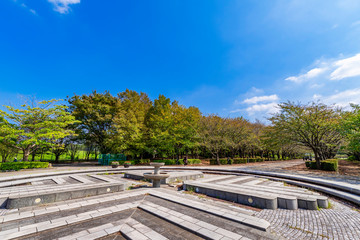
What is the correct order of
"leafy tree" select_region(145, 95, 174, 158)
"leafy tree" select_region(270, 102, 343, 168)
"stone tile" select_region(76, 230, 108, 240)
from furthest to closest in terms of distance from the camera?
"leafy tree" select_region(145, 95, 174, 158)
"leafy tree" select_region(270, 102, 343, 168)
"stone tile" select_region(76, 230, 108, 240)

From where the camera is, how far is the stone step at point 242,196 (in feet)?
19.0

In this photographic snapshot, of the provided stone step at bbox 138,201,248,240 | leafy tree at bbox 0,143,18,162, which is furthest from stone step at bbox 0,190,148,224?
leafy tree at bbox 0,143,18,162

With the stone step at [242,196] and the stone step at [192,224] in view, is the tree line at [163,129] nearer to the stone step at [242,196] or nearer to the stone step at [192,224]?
the stone step at [242,196]

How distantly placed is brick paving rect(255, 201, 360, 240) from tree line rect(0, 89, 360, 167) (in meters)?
9.81

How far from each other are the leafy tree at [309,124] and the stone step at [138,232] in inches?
682

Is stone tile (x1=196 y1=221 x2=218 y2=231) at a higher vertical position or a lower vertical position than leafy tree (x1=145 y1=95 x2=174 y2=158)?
lower

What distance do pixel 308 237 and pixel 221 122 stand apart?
2240 cm

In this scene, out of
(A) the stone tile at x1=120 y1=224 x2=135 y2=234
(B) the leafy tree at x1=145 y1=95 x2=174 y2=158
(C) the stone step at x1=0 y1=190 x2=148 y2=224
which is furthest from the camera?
(B) the leafy tree at x1=145 y1=95 x2=174 y2=158

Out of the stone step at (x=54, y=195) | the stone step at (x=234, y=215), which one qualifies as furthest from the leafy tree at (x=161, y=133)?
the stone step at (x=234, y=215)

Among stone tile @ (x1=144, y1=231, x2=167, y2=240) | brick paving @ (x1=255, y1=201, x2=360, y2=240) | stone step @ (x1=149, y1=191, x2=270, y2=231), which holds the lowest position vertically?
brick paving @ (x1=255, y1=201, x2=360, y2=240)

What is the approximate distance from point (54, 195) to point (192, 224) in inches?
231

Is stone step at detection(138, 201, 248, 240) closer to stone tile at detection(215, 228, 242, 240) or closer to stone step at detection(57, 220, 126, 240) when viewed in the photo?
stone tile at detection(215, 228, 242, 240)

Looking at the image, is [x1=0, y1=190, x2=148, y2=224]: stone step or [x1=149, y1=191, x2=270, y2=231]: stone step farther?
[x1=0, y1=190, x2=148, y2=224]: stone step

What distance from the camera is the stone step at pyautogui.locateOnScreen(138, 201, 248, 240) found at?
3619 millimetres
